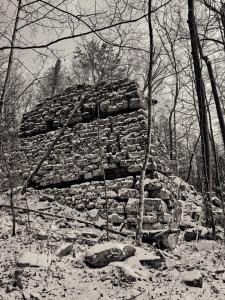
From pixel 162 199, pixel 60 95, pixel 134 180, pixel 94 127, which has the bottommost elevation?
pixel 162 199

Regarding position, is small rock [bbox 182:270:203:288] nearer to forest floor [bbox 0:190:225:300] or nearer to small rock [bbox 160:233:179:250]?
forest floor [bbox 0:190:225:300]

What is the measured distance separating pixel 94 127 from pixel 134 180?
1.70 m

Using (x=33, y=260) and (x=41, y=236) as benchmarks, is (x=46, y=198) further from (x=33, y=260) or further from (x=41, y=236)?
(x=33, y=260)

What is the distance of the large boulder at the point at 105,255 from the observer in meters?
3.81

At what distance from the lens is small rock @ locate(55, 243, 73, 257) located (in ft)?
12.9

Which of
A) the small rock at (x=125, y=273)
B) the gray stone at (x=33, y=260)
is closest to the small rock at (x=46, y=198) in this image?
the gray stone at (x=33, y=260)

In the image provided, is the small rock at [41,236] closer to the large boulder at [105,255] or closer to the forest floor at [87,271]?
the forest floor at [87,271]

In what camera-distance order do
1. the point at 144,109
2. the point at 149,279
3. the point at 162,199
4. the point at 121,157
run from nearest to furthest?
the point at 149,279 < the point at 162,199 < the point at 121,157 < the point at 144,109

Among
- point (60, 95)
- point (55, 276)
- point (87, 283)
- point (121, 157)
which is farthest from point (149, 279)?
point (60, 95)

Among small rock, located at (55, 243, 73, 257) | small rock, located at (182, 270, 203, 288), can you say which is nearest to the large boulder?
small rock, located at (55, 243, 73, 257)

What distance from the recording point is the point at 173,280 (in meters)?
3.75

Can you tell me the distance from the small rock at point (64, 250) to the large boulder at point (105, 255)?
Result: 1.02ft

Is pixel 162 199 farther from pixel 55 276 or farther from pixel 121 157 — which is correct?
pixel 55 276

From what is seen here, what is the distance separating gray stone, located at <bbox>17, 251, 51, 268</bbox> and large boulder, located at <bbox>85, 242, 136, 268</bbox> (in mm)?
532
